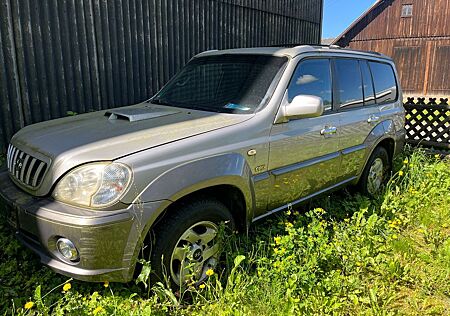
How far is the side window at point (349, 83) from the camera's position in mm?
3898

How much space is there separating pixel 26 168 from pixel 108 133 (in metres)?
0.61

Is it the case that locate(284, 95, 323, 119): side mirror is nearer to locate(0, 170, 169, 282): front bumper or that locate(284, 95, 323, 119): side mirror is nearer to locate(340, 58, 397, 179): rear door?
locate(340, 58, 397, 179): rear door

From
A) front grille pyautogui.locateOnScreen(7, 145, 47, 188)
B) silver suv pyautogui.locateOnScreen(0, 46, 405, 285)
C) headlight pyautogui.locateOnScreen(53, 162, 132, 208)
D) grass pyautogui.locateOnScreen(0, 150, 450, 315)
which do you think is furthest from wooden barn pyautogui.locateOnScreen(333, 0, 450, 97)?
front grille pyautogui.locateOnScreen(7, 145, 47, 188)

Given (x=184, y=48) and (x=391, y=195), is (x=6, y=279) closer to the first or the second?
(x=391, y=195)

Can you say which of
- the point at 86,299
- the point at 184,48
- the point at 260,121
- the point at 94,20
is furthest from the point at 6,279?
the point at 184,48

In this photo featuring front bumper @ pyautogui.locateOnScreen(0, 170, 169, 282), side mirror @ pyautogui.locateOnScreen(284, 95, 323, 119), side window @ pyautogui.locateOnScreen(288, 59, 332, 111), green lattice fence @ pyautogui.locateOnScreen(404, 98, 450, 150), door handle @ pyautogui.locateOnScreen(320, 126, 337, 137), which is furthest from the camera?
green lattice fence @ pyautogui.locateOnScreen(404, 98, 450, 150)

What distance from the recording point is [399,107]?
5008 mm

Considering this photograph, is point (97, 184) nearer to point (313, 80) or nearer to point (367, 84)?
point (313, 80)

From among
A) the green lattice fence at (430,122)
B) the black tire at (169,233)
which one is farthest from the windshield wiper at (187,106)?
the green lattice fence at (430,122)

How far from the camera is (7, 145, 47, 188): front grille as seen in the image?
2.41m

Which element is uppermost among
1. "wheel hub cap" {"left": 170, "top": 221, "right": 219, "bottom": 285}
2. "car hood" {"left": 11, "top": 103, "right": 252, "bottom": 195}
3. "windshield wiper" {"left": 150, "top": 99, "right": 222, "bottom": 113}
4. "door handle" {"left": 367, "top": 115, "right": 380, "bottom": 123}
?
"windshield wiper" {"left": 150, "top": 99, "right": 222, "bottom": 113}

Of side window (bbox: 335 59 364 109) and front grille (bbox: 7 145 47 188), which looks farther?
side window (bbox: 335 59 364 109)

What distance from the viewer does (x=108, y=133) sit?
2605 mm

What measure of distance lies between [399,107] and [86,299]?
4.52 meters
